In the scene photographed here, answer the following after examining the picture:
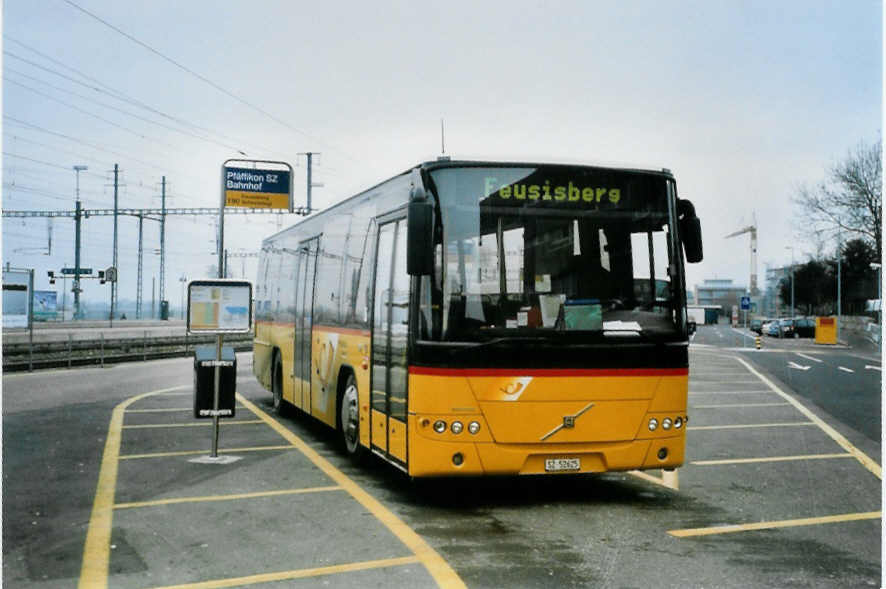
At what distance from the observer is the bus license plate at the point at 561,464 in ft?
26.3

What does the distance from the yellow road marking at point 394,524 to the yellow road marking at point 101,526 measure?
2.01 meters

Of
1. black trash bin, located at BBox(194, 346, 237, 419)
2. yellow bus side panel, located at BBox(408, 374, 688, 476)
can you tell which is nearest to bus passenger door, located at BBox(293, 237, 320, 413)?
black trash bin, located at BBox(194, 346, 237, 419)

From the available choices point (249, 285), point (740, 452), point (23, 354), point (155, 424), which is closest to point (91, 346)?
point (23, 354)

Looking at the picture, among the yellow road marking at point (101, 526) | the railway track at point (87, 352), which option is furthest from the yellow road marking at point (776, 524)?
the railway track at point (87, 352)

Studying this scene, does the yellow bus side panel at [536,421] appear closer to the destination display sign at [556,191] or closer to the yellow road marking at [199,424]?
the destination display sign at [556,191]

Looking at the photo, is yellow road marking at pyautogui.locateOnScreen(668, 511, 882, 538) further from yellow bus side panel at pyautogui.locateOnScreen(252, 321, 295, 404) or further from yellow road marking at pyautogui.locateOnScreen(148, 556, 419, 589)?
yellow bus side panel at pyautogui.locateOnScreen(252, 321, 295, 404)

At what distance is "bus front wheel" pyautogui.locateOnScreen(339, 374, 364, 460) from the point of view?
1016 cm

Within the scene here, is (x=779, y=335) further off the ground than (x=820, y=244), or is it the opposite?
(x=820, y=244)

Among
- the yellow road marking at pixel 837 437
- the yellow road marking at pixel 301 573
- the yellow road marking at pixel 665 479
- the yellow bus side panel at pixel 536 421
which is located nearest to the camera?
the yellow road marking at pixel 301 573

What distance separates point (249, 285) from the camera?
11.2 m

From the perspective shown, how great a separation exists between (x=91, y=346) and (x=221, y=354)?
82.6 ft

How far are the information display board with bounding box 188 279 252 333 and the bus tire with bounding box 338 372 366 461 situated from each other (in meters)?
1.39

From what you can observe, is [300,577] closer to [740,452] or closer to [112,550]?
[112,550]

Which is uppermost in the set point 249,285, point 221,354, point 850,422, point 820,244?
point 820,244
